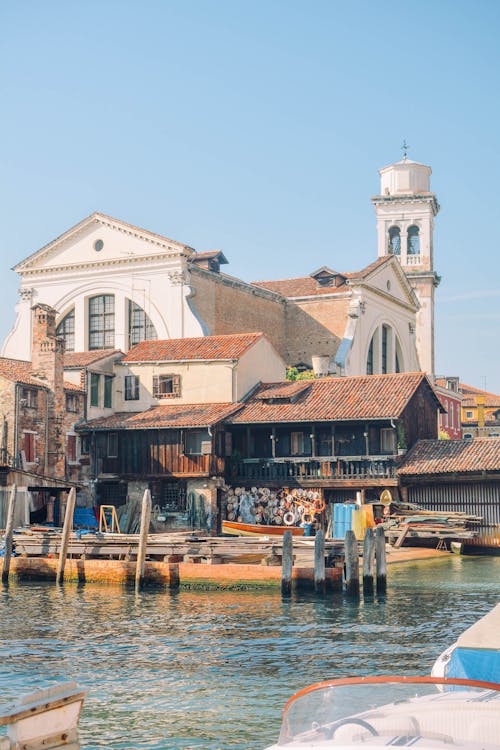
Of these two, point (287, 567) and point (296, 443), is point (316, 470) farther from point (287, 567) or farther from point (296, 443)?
point (287, 567)

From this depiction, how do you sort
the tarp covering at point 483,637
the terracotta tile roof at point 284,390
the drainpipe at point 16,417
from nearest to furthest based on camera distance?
the tarp covering at point 483,637
the drainpipe at point 16,417
the terracotta tile roof at point 284,390

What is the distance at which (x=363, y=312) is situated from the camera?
59031 millimetres

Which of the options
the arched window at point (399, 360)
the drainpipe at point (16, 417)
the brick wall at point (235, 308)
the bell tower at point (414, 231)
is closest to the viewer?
the drainpipe at point (16, 417)

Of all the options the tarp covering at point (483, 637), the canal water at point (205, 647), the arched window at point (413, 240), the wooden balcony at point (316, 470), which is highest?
the arched window at point (413, 240)

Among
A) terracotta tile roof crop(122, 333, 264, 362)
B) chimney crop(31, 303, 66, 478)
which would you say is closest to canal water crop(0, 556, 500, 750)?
chimney crop(31, 303, 66, 478)

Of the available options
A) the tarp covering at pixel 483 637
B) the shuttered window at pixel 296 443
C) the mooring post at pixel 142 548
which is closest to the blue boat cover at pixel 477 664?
the tarp covering at pixel 483 637

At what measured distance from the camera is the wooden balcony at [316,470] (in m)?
42.9

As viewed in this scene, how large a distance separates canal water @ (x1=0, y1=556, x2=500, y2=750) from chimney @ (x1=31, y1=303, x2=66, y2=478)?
478 inches

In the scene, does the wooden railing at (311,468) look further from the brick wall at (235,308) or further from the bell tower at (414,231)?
the bell tower at (414,231)

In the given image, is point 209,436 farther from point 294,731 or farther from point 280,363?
point 294,731

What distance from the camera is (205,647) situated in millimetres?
20891

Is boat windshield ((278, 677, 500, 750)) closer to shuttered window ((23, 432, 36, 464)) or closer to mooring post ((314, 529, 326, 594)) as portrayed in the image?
mooring post ((314, 529, 326, 594))

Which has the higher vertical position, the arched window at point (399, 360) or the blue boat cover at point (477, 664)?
the arched window at point (399, 360)

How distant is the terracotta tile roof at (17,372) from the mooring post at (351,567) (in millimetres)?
18843
